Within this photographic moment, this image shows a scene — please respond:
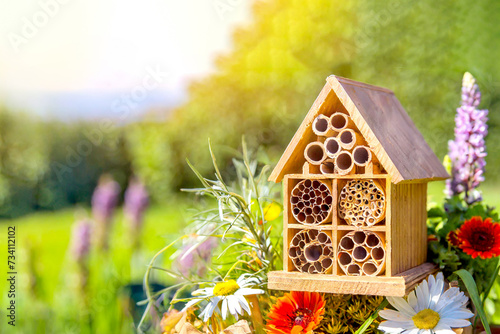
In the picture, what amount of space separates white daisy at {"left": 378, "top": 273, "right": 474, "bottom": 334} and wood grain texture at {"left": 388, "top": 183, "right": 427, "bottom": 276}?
0.17 feet

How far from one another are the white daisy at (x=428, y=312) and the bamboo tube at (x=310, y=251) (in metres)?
0.12

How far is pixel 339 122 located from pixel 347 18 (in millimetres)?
2548

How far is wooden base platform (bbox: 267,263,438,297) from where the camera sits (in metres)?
0.80

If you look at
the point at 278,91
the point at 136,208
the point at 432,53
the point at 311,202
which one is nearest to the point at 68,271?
the point at 136,208

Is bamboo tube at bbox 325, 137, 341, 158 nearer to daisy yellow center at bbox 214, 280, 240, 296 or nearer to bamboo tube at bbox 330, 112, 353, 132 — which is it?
bamboo tube at bbox 330, 112, 353, 132

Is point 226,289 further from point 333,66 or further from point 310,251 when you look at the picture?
point 333,66

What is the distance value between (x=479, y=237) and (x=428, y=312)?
0.25 m

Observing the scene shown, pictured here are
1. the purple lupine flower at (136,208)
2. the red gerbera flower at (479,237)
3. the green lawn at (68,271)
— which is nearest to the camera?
the red gerbera flower at (479,237)

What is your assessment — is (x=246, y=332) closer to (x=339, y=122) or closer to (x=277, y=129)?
(x=339, y=122)

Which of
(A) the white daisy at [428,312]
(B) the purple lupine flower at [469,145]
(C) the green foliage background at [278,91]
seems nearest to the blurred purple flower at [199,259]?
(A) the white daisy at [428,312]

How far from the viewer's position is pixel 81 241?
1.69 m

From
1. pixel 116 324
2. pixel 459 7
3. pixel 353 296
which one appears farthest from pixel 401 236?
pixel 459 7

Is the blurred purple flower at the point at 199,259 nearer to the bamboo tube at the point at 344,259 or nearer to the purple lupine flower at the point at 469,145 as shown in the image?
the bamboo tube at the point at 344,259

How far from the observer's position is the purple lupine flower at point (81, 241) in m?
1.68
